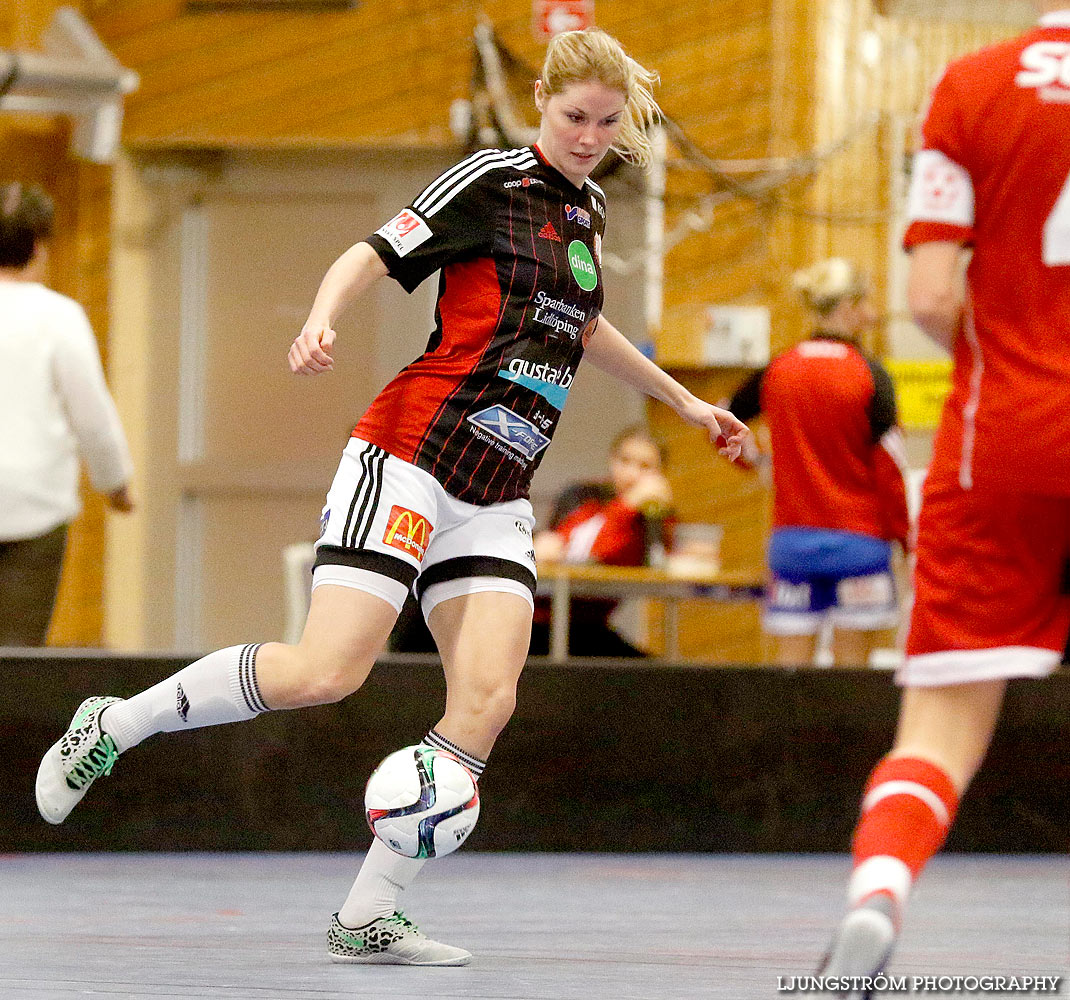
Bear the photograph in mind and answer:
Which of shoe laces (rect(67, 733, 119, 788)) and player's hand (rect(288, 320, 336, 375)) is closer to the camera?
player's hand (rect(288, 320, 336, 375))

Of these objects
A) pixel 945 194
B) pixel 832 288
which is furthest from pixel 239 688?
pixel 832 288

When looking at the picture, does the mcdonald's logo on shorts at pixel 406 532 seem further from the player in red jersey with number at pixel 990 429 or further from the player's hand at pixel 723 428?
the player in red jersey with number at pixel 990 429

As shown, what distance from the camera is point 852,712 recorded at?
4480 millimetres

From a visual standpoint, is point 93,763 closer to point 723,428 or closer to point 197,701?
point 197,701

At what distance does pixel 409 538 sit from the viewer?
265 centimetres

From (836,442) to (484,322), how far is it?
8.41 ft

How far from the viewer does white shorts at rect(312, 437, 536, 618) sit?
2.64 metres

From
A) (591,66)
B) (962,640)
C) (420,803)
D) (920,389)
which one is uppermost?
(591,66)

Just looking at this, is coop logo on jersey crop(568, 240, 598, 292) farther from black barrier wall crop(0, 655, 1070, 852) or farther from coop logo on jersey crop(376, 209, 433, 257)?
black barrier wall crop(0, 655, 1070, 852)

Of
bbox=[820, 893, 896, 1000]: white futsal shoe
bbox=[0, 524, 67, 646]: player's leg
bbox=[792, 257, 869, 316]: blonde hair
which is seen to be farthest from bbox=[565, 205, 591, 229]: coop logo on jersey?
bbox=[792, 257, 869, 316]: blonde hair

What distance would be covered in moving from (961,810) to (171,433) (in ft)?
17.2

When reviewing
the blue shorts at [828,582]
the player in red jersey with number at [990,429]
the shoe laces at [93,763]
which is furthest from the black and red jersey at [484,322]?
the blue shorts at [828,582]

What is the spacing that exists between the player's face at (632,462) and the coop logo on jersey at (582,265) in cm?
387

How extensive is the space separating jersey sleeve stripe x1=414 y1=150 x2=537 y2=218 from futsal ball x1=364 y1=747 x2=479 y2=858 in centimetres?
86
